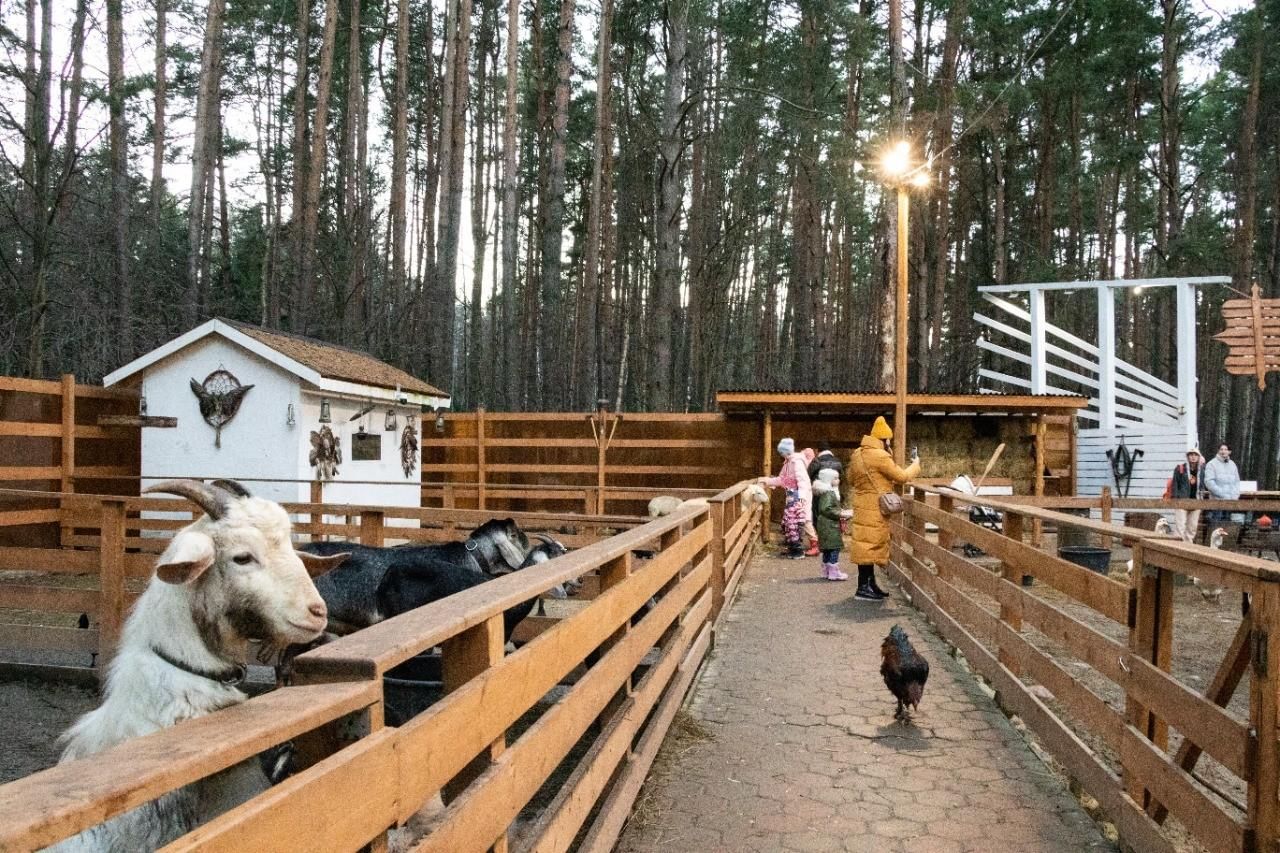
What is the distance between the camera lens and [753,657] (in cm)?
743

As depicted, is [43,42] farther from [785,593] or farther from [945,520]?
[945,520]

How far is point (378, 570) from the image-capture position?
4742 mm

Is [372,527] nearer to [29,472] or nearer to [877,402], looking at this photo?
[29,472]

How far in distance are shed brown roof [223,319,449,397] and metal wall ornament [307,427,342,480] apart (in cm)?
88

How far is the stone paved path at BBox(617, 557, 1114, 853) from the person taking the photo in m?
4.00

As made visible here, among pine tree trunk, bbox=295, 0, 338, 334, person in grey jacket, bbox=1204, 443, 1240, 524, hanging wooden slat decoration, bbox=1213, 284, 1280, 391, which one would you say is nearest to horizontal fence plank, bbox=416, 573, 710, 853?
person in grey jacket, bbox=1204, 443, 1240, 524

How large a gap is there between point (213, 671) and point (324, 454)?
11864mm

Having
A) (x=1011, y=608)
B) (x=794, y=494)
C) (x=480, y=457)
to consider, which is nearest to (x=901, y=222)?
(x=794, y=494)

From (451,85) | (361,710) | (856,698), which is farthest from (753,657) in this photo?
(451,85)

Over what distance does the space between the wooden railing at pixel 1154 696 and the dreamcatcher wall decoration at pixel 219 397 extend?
10900mm

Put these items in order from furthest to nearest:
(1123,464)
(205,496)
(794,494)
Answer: (1123,464)
(794,494)
(205,496)

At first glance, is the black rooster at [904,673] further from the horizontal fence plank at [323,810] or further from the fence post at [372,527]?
the horizontal fence plank at [323,810]

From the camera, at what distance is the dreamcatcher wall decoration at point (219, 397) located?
1334 cm

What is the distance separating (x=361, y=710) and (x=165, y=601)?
126cm
